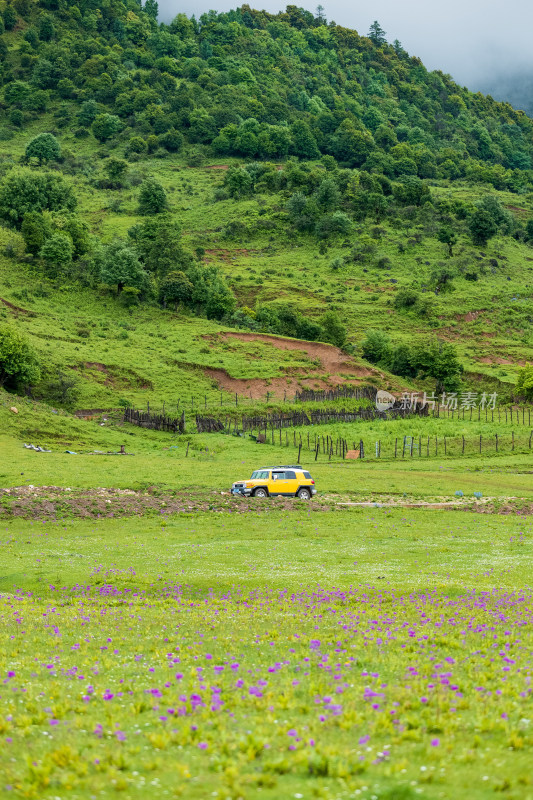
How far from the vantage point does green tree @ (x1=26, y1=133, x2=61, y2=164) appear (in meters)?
158

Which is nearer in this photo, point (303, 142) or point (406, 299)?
point (406, 299)

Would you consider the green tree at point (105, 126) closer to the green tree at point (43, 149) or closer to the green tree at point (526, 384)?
the green tree at point (43, 149)

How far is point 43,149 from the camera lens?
15838cm

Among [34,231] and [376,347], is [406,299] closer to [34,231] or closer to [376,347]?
[376,347]

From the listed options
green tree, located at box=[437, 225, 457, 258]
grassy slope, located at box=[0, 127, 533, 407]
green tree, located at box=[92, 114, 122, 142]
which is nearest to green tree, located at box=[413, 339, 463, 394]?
grassy slope, located at box=[0, 127, 533, 407]

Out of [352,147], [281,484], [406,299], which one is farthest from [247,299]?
[352,147]

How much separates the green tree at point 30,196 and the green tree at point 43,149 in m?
40.2

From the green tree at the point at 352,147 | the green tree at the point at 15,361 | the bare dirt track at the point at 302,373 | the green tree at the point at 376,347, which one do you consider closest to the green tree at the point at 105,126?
the green tree at the point at 352,147

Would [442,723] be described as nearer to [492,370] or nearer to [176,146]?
[492,370]

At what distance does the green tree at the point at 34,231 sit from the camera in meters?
105

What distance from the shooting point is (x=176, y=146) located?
189 m

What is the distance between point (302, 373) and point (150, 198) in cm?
7157

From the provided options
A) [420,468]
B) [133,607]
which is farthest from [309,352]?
[133,607]

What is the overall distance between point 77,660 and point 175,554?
13.7m
